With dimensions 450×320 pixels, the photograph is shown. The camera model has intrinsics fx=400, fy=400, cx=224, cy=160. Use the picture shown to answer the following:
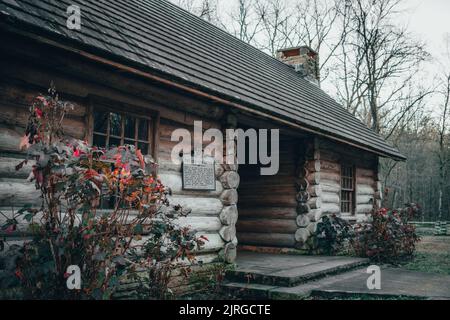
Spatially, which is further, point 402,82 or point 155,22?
point 402,82

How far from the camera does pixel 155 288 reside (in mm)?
5020

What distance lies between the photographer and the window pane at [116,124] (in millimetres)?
5656

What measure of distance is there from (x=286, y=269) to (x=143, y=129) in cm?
335

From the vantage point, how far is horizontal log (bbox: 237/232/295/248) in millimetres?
9914

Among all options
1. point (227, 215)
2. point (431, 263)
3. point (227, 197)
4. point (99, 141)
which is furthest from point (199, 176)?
point (431, 263)

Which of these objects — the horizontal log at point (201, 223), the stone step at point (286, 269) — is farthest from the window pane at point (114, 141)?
the stone step at point (286, 269)

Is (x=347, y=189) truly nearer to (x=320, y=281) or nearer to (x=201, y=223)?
(x=320, y=281)

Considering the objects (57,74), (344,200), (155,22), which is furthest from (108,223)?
(344,200)

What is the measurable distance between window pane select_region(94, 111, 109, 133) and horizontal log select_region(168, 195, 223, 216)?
57.2 inches

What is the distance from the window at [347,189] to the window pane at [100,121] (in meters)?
8.35

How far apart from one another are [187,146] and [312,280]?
303cm

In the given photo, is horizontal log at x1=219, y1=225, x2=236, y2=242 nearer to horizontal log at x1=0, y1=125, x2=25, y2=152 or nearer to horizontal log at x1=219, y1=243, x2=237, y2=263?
horizontal log at x1=219, y1=243, x2=237, y2=263
